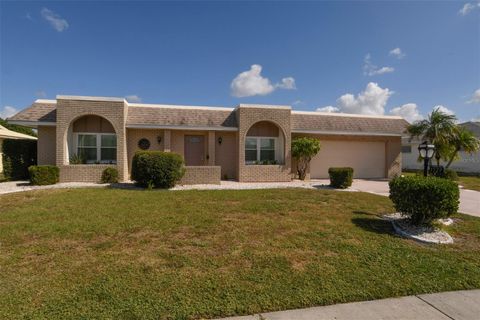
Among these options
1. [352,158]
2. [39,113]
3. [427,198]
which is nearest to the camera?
[427,198]

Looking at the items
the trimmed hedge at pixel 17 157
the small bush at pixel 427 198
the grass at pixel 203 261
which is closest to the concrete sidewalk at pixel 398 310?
the grass at pixel 203 261

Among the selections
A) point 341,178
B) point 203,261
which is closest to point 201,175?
point 341,178

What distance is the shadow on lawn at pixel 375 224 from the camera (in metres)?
5.90

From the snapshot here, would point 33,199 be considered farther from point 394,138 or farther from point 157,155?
point 394,138

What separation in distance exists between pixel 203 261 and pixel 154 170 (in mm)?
7302

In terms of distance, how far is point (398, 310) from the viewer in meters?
3.03

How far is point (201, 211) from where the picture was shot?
7.11 m

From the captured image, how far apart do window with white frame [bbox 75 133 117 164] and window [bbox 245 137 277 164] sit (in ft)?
23.9

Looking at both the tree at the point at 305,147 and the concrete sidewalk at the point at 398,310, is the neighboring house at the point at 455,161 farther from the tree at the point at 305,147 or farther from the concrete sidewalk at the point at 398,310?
the concrete sidewalk at the point at 398,310

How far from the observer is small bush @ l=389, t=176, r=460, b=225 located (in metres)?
5.58

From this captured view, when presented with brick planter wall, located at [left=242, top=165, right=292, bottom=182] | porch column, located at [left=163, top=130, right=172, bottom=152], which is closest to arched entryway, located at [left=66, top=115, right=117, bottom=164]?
porch column, located at [left=163, top=130, right=172, bottom=152]

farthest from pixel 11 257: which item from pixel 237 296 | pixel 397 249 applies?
pixel 397 249

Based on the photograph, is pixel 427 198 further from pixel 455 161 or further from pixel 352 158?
pixel 455 161

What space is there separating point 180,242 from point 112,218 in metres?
2.44
